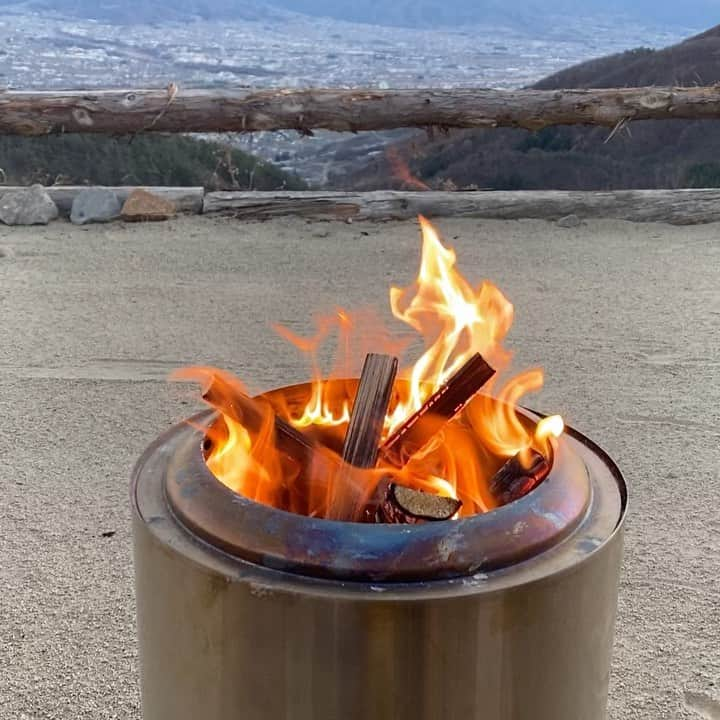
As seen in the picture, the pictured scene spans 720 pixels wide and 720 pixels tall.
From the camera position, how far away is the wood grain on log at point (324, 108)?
21.3ft

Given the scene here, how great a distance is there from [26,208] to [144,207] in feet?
2.58

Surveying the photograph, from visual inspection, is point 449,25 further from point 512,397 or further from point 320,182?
point 512,397

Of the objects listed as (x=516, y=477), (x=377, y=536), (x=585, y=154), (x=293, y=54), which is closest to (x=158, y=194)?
(x=516, y=477)

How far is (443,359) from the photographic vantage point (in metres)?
1.81

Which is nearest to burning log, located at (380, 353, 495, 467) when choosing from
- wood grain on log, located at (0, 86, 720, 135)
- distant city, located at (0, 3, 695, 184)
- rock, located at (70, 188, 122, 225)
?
wood grain on log, located at (0, 86, 720, 135)

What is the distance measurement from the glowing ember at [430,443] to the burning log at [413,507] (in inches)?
1.4

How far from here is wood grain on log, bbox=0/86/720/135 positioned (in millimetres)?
6492

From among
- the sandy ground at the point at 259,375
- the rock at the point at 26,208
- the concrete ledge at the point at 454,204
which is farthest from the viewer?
the concrete ledge at the point at 454,204

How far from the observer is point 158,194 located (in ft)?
21.8

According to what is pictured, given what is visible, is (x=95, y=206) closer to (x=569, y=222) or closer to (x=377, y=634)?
(x=569, y=222)

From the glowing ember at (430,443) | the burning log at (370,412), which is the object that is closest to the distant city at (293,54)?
the glowing ember at (430,443)

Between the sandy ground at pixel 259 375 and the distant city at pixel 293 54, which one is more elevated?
the distant city at pixel 293 54

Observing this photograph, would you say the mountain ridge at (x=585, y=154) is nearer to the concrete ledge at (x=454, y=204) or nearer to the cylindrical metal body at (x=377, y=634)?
the concrete ledge at (x=454, y=204)

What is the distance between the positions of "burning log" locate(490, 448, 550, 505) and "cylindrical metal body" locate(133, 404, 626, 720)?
0.42 feet
